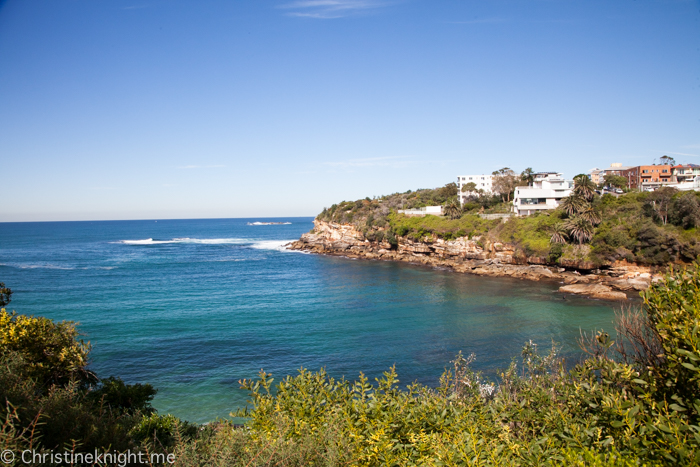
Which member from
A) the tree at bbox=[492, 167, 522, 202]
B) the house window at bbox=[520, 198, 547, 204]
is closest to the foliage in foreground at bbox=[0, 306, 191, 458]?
the house window at bbox=[520, 198, 547, 204]

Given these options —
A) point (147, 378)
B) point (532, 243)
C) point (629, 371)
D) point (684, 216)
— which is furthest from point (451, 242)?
point (629, 371)

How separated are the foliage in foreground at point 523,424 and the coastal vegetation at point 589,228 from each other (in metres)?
46.5

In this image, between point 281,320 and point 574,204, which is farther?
point 574,204

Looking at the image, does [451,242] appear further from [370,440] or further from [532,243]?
[370,440]

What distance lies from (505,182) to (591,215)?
3447cm

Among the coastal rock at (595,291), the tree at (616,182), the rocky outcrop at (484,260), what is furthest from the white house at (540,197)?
the coastal rock at (595,291)

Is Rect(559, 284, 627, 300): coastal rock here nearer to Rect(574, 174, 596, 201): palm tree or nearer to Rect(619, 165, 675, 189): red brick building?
Rect(574, 174, 596, 201): palm tree

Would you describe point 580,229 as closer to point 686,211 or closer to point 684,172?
point 686,211

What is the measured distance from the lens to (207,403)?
A: 71.3 feet

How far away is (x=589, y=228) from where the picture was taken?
54.8 meters

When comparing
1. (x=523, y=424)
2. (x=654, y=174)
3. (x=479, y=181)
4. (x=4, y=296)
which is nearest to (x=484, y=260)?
(x=479, y=181)

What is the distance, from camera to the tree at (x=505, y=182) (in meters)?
89.3

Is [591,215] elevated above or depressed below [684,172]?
below
